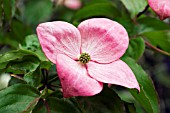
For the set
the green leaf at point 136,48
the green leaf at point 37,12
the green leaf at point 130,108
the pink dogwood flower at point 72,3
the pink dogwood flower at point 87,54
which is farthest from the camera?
the pink dogwood flower at point 72,3

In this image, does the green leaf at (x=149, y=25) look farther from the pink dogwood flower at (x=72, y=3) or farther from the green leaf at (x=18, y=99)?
the pink dogwood flower at (x=72, y=3)

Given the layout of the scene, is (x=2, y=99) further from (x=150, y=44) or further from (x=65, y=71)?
(x=150, y=44)

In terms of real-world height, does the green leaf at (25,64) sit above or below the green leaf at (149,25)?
above

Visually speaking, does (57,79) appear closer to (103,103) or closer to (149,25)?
(103,103)

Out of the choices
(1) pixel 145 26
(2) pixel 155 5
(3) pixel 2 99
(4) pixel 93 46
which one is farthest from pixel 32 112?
(1) pixel 145 26

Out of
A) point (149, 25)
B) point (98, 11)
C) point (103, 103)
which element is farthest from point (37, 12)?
point (103, 103)

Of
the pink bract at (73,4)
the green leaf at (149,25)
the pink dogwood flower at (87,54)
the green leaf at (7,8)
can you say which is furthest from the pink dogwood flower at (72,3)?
the pink dogwood flower at (87,54)

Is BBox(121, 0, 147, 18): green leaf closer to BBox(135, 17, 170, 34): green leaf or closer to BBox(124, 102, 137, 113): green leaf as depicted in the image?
BBox(135, 17, 170, 34): green leaf
